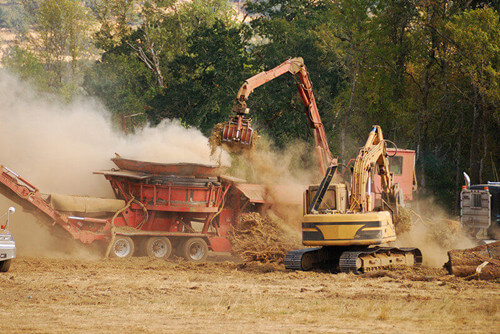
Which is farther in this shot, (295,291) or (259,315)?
(295,291)

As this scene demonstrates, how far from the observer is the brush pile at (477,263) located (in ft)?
48.3

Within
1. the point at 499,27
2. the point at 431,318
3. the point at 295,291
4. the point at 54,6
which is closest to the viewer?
the point at 431,318

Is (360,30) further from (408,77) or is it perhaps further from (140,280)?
(140,280)

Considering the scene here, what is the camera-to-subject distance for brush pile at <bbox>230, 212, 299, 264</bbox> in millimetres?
19297

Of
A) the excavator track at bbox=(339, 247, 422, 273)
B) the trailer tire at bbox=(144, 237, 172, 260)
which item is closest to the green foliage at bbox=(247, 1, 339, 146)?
the trailer tire at bbox=(144, 237, 172, 260)

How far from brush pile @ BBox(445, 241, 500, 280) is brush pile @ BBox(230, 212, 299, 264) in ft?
16.8

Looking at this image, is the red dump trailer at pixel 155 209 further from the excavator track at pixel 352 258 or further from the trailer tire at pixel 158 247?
the excavator track at pixel 352 258

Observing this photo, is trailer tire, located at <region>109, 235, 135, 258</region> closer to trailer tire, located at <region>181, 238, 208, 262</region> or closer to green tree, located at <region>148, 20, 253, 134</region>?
trailer tire, located at <region>181, 238, 208, 262</region>

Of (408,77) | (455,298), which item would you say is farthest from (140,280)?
(408,77)

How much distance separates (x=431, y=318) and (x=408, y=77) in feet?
102

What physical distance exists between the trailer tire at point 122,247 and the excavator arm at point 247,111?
4.02m

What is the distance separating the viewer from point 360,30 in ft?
120

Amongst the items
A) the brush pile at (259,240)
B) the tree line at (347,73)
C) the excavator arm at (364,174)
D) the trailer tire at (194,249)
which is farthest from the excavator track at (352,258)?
the tree line at (347,73)

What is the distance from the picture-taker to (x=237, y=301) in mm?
11891
